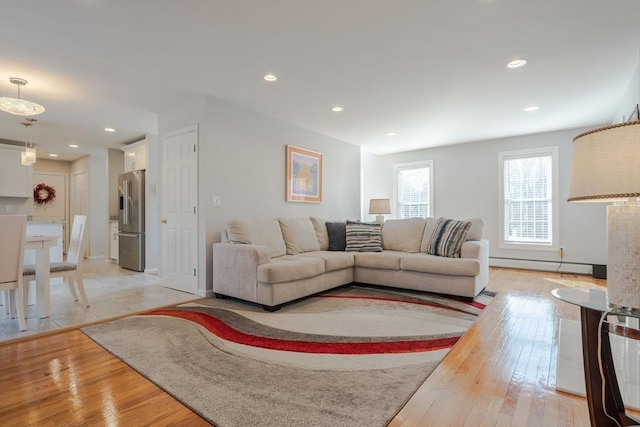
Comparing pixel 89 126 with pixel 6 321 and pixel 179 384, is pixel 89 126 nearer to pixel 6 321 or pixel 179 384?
pixel 6 321

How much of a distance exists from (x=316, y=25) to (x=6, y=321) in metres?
3.69

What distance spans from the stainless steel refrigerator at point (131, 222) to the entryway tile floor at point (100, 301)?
0.47 m

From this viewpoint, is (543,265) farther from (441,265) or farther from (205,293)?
(205,293)

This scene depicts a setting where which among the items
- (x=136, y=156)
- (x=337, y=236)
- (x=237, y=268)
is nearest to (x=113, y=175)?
(x=136, y=156)

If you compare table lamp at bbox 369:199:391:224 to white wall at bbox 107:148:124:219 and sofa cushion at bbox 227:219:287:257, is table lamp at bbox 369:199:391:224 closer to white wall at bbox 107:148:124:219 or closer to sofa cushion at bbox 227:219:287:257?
sofa cushion at bbox 227:219:287:257

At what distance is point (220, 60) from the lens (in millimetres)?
2973

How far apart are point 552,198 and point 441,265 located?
10.8 feet

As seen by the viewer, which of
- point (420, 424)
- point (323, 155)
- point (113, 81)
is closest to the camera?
point (420, 424)

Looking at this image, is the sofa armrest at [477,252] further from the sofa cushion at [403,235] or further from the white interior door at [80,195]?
the white interior door at [80,195]

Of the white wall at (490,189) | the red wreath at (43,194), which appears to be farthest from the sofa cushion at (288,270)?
the red wreath at (43,194)

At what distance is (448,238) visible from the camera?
4.02 metres

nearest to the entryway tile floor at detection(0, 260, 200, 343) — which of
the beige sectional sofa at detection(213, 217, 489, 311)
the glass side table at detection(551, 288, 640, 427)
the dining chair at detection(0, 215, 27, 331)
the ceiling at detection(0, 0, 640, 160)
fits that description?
the dining chair at detection(0, 215, 27, 331)

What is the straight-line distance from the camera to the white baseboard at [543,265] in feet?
17.4

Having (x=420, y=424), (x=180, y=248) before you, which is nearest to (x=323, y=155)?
(x=180, y=248)
